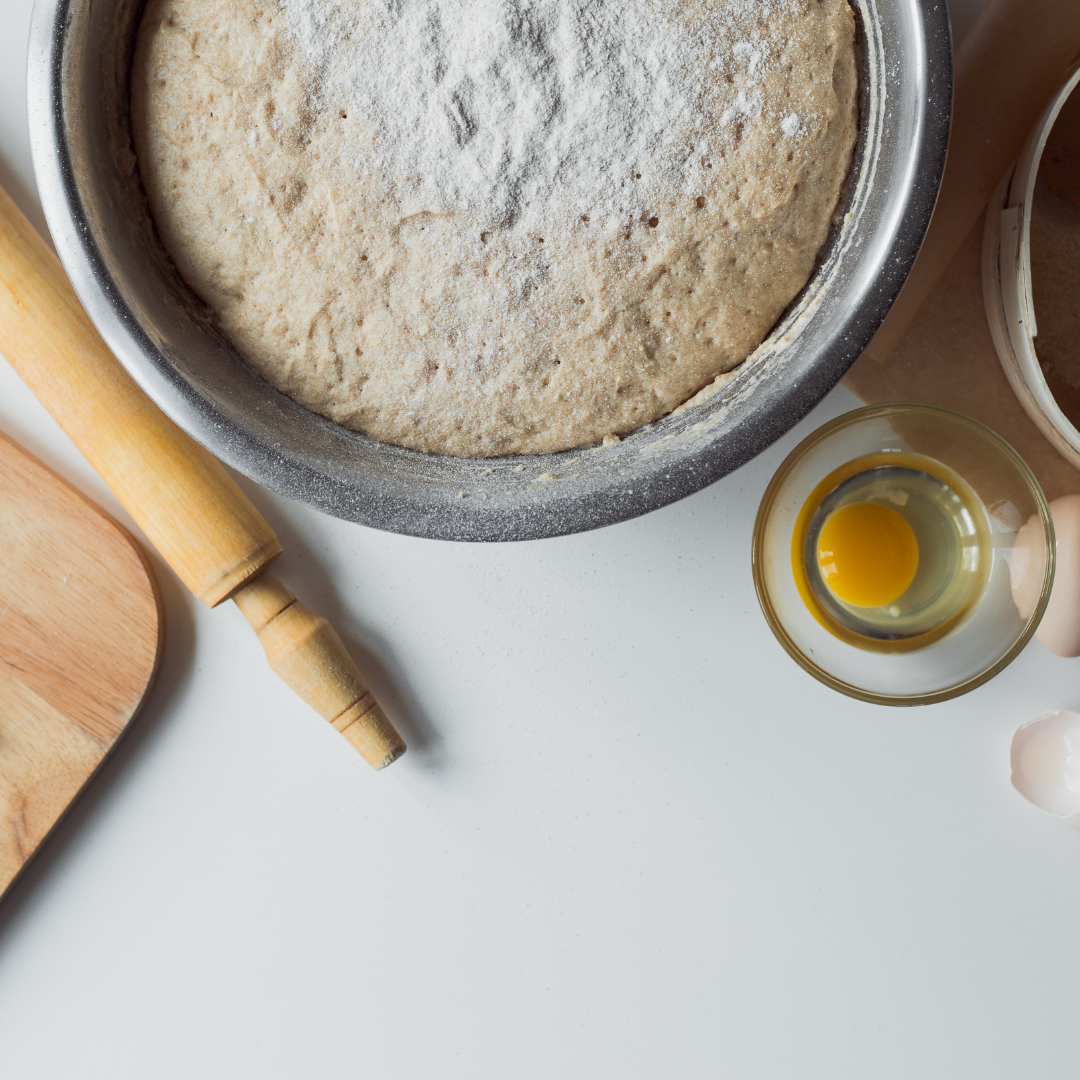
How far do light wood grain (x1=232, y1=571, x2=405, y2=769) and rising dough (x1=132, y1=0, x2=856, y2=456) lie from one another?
0.96 feet

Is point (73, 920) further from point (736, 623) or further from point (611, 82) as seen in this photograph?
point (611, 82)

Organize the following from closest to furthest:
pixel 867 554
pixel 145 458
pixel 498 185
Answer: pixel 498 185 → pixel 145 458 → pixel 867 554

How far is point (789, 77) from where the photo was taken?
2.32 feet

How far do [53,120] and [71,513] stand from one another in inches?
18.4

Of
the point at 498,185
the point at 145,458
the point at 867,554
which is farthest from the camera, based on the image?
the point at 867,554

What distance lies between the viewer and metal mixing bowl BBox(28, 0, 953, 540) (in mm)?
675

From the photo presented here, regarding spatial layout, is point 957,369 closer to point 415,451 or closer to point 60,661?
point 415,451

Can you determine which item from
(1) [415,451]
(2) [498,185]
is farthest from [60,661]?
(2) [498,185]

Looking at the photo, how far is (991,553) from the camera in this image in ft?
3.20

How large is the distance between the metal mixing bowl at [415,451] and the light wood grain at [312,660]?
264 millimetres

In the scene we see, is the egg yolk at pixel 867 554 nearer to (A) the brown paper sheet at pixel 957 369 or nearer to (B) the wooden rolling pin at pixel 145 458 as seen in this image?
(A) the brown paper sheet at pixel 957 369

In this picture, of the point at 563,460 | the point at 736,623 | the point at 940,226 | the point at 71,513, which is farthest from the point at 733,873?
the point at 71,513

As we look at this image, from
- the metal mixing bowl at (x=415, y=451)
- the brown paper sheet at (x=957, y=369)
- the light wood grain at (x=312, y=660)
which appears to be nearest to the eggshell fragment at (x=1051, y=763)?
the brown paper sheet at (x=957, y=369)

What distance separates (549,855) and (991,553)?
61 centimetres
